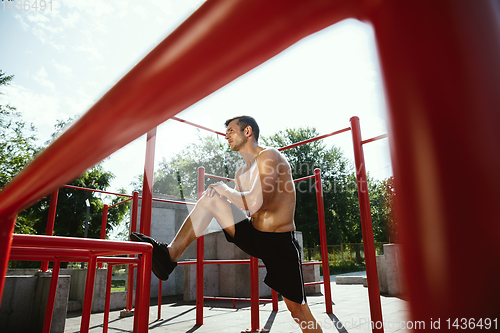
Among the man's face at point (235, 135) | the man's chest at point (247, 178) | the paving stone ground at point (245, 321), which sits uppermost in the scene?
the man's face at point (235, 135)

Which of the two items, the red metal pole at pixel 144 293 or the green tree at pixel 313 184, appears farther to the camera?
the green tree at pixel 313 184

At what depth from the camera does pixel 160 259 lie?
6.33 ft

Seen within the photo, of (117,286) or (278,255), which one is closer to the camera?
(278,255)

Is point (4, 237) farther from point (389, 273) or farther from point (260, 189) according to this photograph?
point (389, 273)

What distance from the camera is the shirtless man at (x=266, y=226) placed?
6.70 ft

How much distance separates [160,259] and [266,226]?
77cm

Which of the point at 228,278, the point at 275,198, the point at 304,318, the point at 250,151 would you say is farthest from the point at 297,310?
the point at 228,278

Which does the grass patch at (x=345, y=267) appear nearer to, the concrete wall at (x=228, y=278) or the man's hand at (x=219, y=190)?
the concrete wall at (x=228, y=278)

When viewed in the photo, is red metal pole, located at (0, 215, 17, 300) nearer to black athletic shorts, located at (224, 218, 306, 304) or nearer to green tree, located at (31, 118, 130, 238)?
black athletic shorts, located at (224, 218, 306, 304)

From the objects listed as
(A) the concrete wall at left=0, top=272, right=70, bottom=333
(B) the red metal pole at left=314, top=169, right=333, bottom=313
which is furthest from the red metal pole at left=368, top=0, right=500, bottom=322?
(A) the concrete wall at left=0, top=272, right=70, bottom=333

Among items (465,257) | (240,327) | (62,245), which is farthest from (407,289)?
(240,327)

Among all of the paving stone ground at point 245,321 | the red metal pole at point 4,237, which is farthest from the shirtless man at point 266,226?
the paving stone ground at point 245,321

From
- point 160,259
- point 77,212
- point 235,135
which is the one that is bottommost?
point 160,259

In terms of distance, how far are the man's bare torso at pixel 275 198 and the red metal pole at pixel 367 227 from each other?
0.77 meters
